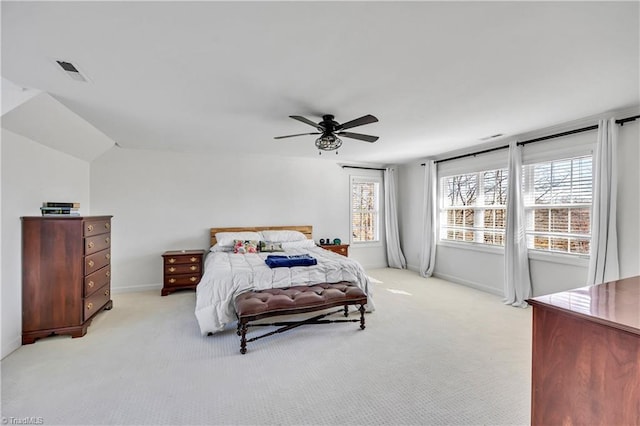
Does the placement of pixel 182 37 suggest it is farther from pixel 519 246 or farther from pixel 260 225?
pixel 519 246

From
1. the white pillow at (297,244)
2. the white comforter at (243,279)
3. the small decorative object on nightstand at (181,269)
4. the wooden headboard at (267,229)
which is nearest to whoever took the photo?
the white comforter at (243,279)

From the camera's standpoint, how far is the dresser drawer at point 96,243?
307cm

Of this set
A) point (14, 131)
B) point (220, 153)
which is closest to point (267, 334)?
point (14, 131)

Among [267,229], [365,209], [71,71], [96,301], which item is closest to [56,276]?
→ [96,301]

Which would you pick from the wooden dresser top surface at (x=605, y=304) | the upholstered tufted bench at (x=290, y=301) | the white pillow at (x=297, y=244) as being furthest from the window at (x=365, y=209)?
the wooden dresser top surface at (x=605, y=304)

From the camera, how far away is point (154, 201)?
4.70 m

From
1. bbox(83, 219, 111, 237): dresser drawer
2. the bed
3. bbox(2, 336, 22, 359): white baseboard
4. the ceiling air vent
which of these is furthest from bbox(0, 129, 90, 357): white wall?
the bed

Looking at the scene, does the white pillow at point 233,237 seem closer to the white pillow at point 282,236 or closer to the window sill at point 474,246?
the white pillow at point 282,236

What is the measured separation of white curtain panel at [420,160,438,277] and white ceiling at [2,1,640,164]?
2103 mm

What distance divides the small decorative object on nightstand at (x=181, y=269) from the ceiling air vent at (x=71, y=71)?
282 centimetres

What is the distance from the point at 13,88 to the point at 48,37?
1168 millimetres

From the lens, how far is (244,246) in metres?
4.47

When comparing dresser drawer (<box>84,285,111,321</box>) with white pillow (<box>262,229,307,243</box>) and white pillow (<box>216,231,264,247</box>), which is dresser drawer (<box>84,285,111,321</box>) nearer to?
white pillow (<box>216,231,264,247</box>)

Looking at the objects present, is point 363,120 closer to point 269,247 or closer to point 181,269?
point 269,247
